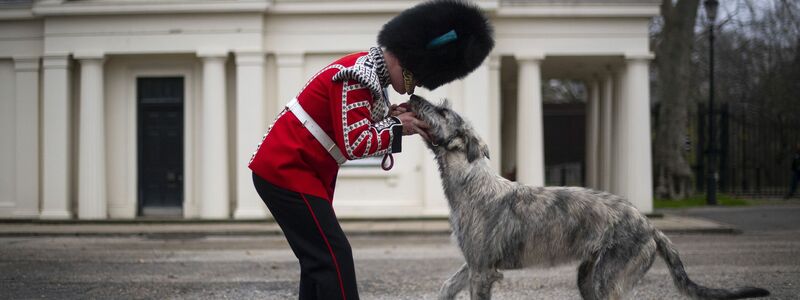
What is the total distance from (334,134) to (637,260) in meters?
2.20

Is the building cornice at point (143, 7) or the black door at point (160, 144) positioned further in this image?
the black door at point (160, 144)

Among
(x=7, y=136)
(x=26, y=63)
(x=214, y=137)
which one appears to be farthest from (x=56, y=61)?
(x=214, y=137)

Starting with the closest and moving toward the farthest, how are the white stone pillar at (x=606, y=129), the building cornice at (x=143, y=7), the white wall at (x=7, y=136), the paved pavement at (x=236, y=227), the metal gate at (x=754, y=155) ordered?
the paved pavement at (x=236, y=227) < the building cornice at (x=143, y=7) < the white wall at (x=7, y=136) < the white stone pillar at (x=606, y=129) < the metal gate at (x=754, y=155)

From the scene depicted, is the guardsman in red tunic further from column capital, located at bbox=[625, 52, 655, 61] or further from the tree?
the tree

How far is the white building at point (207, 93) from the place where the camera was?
767 inches

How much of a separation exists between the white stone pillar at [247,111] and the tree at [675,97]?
13.3 m

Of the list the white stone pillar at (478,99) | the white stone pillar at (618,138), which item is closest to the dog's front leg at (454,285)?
the white stone pillar at (478,99)

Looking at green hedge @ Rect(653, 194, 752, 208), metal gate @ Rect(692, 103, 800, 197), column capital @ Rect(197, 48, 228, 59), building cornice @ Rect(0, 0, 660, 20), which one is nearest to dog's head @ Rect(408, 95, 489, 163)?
building cornice @ Rect(0, 0, 660, 20)

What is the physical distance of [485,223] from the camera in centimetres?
521

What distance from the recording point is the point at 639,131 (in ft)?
65.0

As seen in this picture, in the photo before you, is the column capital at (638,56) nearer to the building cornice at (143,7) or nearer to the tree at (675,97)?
the tree at (675,97)

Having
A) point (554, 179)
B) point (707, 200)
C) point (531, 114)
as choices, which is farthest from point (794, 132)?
point (531, 114)

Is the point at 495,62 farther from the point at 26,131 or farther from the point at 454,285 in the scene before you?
the point at 454,285

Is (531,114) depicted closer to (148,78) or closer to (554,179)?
(148,78)
